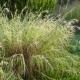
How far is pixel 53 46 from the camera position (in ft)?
18.4

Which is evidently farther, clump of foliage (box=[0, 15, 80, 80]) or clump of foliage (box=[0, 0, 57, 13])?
clump of foliage (box=[0, 0, 57, 13])

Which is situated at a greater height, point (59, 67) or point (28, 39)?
point (28, 39)

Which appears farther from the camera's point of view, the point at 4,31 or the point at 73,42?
the point at 73,42

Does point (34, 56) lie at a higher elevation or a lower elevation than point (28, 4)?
lower

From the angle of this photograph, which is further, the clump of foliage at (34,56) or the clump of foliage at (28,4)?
the clump of foliage at (28,4)

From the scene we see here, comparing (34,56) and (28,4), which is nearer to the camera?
(34,56)

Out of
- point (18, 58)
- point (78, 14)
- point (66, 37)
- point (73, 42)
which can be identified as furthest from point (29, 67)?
point (78, 14)

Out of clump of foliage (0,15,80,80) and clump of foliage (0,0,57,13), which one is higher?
clump of foliage (0,0,57,13)

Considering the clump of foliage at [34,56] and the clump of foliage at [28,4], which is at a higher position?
the clump of foliage at [28,4]

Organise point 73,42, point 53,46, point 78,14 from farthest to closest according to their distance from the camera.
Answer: point 78,14, point 73,42, point 53,46

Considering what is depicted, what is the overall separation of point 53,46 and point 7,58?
2.81 feet

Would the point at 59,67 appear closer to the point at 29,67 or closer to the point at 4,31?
the point at 29,67

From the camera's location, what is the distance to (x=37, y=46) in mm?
5391

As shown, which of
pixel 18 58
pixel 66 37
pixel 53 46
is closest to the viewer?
pixel 18 58
